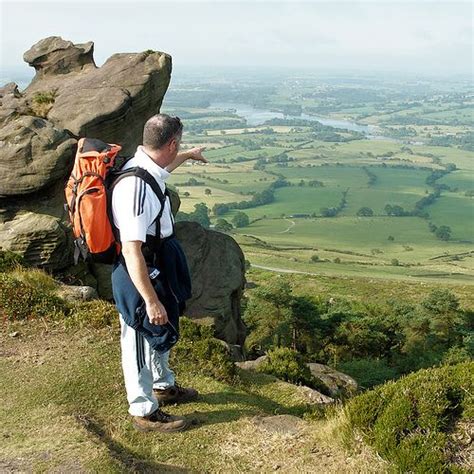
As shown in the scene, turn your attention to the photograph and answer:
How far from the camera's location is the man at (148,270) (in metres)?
6.79

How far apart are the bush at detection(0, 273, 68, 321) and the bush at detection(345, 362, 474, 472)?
7.78 meters

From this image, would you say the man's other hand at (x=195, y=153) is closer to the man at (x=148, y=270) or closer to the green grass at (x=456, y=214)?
the man at (x=148, y=270)

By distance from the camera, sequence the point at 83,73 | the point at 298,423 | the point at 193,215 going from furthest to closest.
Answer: the point at 193,215
the point at 83,73
the point at 298,423

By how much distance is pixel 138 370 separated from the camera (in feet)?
25.7

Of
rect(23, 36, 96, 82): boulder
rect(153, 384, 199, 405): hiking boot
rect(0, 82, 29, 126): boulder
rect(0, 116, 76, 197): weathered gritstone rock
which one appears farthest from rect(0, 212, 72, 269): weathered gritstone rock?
rect(153, 384, 199, 405): hiking boot

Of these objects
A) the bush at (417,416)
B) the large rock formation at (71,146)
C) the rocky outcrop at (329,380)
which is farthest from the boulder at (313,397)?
the large rock formation at (71,146)

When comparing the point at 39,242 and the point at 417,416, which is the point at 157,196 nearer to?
the point at 417,416

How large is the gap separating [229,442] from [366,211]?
6236 inches

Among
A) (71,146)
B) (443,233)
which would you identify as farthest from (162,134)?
(443,233)

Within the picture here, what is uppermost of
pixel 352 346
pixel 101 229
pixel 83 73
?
pixel 83 73

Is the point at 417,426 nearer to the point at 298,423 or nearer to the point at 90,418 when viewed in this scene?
the point at 298,423

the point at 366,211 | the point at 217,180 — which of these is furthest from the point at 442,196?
the point at 217,180

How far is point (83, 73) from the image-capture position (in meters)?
29.2

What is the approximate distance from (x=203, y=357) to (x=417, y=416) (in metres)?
5.16
